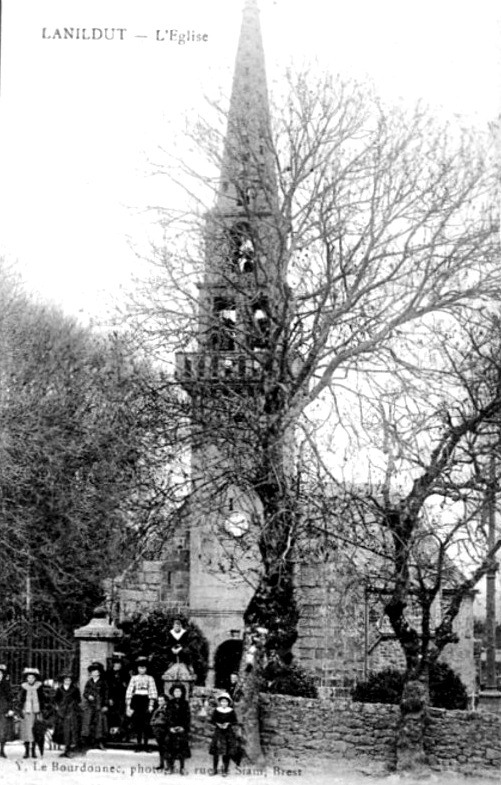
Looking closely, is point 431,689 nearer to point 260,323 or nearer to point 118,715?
point 118,715

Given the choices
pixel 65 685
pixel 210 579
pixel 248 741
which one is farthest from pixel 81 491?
pixel 248 741

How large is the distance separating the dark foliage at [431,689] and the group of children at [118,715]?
5296mm

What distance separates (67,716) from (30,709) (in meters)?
0.70

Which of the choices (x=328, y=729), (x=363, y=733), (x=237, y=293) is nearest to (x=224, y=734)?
(x=328, y=729)

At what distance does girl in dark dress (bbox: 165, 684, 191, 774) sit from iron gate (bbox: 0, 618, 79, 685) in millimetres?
7522

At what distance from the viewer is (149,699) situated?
711 inches

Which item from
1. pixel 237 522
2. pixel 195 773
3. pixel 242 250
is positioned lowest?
pixel 195 773

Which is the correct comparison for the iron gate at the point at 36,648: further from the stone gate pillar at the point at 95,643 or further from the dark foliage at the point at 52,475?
the stone gate pillar at the point at 95,643

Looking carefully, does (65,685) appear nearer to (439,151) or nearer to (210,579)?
(210,579)

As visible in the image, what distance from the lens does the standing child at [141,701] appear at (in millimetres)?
17859

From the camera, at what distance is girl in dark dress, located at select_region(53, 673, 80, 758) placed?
1742 cm

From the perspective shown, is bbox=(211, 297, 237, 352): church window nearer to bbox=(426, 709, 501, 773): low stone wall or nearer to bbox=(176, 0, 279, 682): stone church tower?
bbox=(176, 0, 279, 682): stone church tower

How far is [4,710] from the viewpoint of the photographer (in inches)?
706

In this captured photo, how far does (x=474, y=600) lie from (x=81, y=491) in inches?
372
